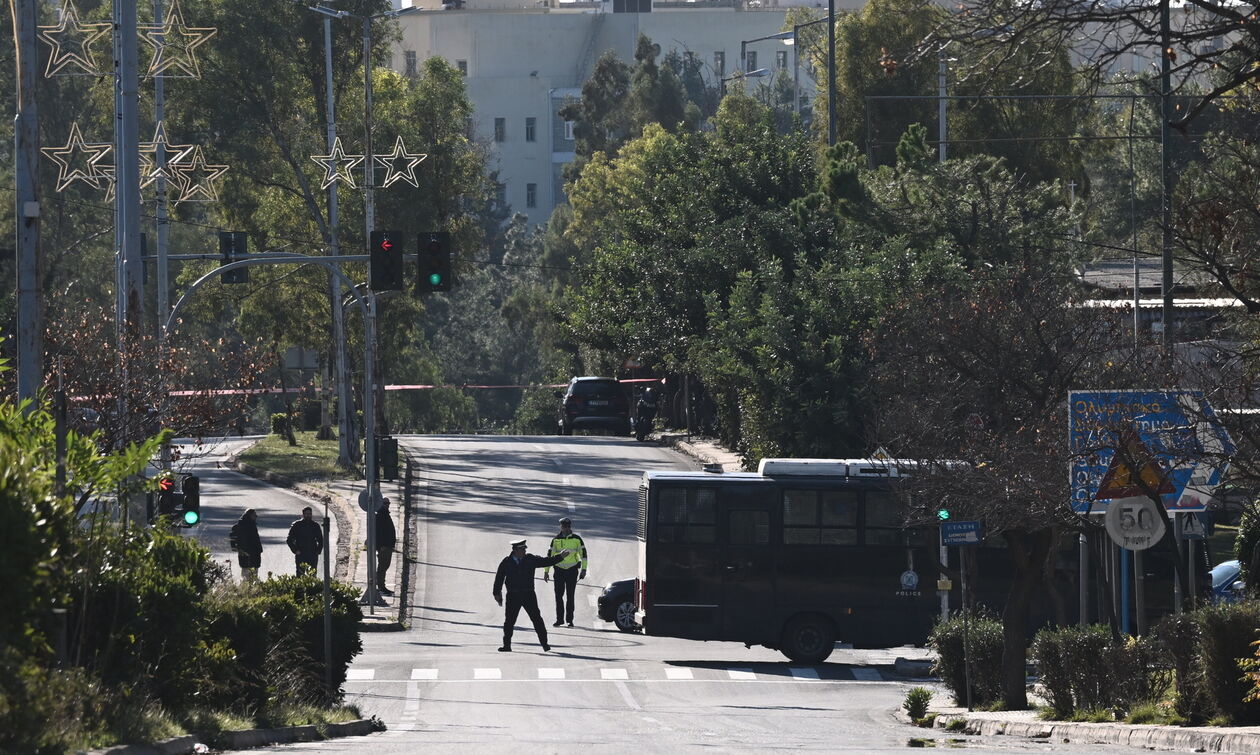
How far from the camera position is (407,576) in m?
32.4

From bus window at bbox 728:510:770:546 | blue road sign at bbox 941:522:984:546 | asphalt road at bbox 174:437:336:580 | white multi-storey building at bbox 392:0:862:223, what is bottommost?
asphalt road at bbox 174:437:336:580

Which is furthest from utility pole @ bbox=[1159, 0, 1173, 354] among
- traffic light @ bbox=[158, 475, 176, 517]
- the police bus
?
traffic light @ bbox=[158, 475, 176, 517]

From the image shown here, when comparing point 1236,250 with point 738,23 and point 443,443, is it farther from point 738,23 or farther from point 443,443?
point 738,23

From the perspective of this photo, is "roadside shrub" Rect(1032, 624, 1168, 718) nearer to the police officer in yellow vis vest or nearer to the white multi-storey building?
the police officer in yellow vis vest

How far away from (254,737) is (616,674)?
10.1m

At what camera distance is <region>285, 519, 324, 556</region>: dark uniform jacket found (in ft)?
95.9

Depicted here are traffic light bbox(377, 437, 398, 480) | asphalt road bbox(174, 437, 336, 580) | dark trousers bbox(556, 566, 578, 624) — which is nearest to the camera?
dark trousers bbox(556, 566, 578, 624)

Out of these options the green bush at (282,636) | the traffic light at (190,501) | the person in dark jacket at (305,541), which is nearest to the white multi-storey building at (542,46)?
the person in dark jacket at (305,541)

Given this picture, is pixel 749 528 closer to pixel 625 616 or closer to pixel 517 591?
pixel 625 616

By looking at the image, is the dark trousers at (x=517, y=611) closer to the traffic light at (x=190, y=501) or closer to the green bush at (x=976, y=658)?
the traffic light at (x=190, y=501)

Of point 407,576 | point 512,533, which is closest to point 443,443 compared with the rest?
point 512,533

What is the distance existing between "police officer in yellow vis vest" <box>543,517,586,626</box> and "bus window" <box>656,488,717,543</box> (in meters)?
2.44

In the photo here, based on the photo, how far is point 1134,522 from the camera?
54.0ft

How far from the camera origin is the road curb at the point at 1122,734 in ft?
42.0
